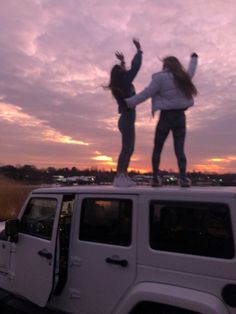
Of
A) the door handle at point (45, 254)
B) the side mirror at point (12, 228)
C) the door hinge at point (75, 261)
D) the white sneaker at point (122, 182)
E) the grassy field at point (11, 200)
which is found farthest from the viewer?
the grassy field at point (11, 200)

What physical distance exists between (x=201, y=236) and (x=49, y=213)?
191 centimetres

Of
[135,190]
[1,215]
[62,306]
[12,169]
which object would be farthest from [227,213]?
[12,169]

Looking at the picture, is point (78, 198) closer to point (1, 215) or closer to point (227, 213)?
point (227, 213)

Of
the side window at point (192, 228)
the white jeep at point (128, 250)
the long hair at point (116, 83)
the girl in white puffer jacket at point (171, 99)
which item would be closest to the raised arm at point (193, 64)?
the girl in white puffer jacket at point (171, 99)

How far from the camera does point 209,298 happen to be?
3.61 m

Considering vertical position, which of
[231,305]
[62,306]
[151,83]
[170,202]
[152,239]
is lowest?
[62,306]

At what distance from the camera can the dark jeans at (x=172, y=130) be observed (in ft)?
19.6

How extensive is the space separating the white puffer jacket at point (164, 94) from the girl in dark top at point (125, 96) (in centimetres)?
35

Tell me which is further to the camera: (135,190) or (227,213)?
(135,190)

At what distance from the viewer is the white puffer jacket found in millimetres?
5926

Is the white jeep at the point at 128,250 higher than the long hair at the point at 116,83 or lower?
lower

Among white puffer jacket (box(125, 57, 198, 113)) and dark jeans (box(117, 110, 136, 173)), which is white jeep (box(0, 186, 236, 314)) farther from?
white puffer jacket (box(125, 57, 198, 113))

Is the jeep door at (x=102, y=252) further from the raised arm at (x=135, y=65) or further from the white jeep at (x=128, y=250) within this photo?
the raised arm at (x=135, y=65)

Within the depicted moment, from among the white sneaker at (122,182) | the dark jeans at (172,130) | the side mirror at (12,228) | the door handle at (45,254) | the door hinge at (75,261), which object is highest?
the dark jeans at (172,130)
